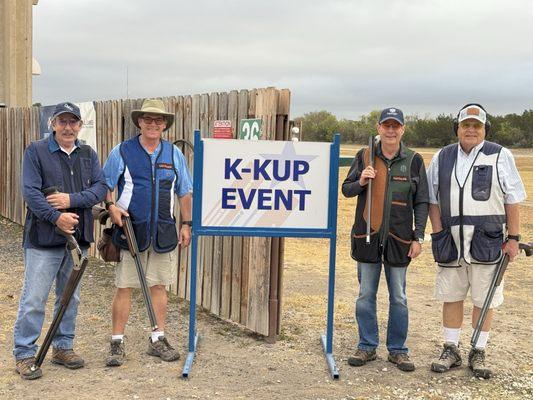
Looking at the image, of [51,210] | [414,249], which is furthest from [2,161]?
[414,249]

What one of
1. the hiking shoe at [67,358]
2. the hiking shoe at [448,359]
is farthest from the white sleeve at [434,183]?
the hiking shoe at [67,358]

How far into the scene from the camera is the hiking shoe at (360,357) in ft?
16.5

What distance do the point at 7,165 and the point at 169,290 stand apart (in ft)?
23.4

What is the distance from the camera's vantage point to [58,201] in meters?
4.44

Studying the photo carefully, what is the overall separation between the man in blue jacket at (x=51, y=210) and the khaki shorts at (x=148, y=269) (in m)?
0.37

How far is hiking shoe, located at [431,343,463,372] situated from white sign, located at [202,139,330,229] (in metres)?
1.40

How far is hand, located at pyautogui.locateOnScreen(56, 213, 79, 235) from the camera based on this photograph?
443cm

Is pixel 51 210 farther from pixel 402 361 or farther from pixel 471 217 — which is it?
pixel 471 217

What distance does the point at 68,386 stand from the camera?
448 centimetres

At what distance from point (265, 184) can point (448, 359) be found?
2017 millimetres

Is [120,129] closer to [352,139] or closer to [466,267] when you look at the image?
[466,267]

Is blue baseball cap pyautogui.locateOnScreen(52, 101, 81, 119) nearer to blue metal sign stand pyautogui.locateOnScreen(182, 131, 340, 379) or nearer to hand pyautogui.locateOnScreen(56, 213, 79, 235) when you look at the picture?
hand pyautogui.locateOnScreen(56, 213, 79, 235)

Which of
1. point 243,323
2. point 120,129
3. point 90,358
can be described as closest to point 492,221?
point 243,323

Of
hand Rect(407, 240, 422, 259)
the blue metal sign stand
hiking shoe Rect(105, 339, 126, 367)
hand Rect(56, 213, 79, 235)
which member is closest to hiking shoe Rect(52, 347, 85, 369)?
hiking shoe Rect(105, 339, 126, 367)
